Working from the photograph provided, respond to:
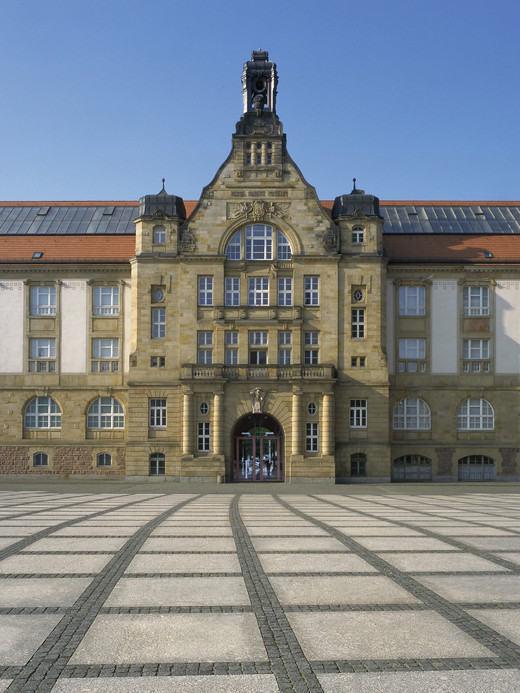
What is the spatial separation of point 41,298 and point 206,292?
38.6ft

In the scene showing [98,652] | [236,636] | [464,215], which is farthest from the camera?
[464,215]

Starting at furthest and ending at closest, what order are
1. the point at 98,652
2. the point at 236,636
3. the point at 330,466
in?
1. the point at 330,466
2. the point at 236,636
3. the point at 98,652

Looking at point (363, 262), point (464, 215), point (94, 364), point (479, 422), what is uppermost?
point (464, 215)

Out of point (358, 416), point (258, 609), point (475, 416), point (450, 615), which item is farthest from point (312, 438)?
point (450, 615)

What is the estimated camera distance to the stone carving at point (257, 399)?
46562 millimetres

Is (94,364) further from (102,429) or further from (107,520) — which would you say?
(107,520)

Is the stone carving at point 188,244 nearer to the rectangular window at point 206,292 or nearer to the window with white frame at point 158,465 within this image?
the rectangular window at point 206,292

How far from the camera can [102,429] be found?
50094mm

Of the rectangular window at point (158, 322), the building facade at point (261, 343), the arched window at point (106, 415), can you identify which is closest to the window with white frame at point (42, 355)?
the building facade at point (261, 343)

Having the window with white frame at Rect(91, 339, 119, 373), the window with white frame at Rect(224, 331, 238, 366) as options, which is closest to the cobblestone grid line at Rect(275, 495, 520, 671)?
the window with white frame at Rect(224, 331, 238, 366)

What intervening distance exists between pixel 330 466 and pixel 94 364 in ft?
56.4

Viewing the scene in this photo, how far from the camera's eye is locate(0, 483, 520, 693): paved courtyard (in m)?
6.88

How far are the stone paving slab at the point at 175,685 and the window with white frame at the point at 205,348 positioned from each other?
4119 centimetres

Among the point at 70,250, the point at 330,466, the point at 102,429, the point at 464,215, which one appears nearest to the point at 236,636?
the point at 330,466
